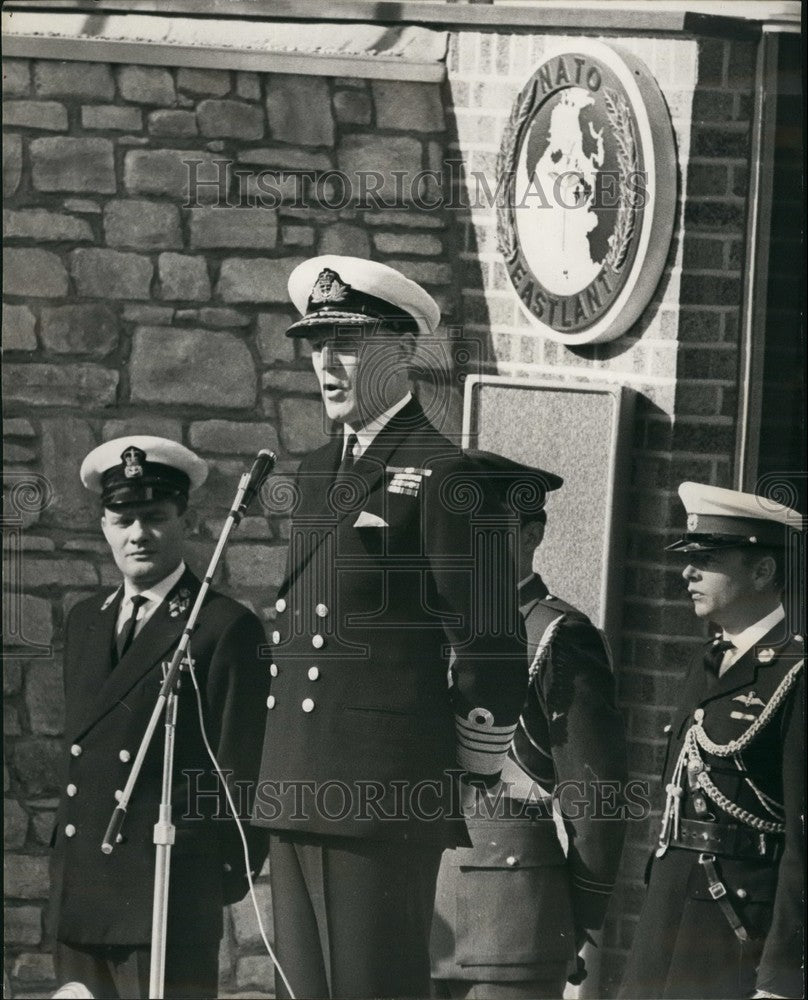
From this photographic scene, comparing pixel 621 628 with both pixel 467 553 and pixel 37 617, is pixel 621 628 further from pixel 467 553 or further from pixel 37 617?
pixel 37 617

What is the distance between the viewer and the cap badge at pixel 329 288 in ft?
12.9

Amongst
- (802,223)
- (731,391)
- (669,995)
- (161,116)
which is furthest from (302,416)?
(669,995)

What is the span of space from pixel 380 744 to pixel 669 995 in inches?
38.0

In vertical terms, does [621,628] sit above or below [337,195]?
below

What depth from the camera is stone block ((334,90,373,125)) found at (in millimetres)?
3994

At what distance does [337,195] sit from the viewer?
3.97m

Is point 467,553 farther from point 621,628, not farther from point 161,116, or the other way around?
point 161,116

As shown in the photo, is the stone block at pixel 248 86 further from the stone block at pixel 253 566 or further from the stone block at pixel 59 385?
the stone block at pixel 253 566

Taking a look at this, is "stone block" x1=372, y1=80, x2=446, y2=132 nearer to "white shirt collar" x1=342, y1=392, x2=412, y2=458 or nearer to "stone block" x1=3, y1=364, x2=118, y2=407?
"white shirt collar" x1=342, y1=392, x2=412, y2=458

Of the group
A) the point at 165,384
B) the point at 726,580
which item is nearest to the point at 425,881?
the point at 726,580

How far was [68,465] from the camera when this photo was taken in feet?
13.1

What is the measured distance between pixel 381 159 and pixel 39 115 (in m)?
0.86

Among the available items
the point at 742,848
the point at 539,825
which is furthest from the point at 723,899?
the point at 539,825

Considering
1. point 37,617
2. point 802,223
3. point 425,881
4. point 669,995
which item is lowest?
point 669,995
